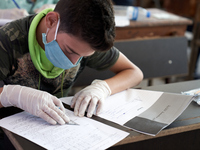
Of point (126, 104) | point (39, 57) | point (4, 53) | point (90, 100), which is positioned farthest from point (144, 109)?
point (4, 53)

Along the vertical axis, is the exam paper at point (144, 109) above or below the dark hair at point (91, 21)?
below

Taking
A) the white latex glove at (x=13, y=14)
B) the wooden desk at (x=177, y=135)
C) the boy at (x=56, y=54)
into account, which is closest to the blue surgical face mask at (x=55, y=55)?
the boy at (x=56, y=54)

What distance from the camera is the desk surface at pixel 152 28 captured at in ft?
7.07

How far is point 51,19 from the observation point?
0.98 metres

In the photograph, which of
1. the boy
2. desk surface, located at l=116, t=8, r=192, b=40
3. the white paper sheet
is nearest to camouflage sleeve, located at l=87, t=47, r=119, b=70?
the boy

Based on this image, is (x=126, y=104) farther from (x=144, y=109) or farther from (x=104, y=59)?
(x=104, y=59)

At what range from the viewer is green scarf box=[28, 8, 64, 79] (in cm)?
104

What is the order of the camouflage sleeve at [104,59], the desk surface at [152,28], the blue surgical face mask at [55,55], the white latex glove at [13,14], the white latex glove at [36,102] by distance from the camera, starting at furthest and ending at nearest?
the desk surface at [152,28]
the white latex glove at [13,14]
the camouflage sleeve at [104,59]
the blue surgical face mask at [55,55]
the white latex glove at [36,102]

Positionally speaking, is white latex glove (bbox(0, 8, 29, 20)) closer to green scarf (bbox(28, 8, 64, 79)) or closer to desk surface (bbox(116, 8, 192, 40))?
green scarf (bbox(28, 8, 64, 79))

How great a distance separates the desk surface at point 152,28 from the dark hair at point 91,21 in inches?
49.3

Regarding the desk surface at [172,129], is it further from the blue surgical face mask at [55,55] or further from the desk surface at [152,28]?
the desk surface at [152,28]

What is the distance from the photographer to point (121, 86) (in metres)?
1.21

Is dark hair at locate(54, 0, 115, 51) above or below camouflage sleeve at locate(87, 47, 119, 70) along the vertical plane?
above

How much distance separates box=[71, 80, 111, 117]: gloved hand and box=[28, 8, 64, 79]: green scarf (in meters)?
0.16
